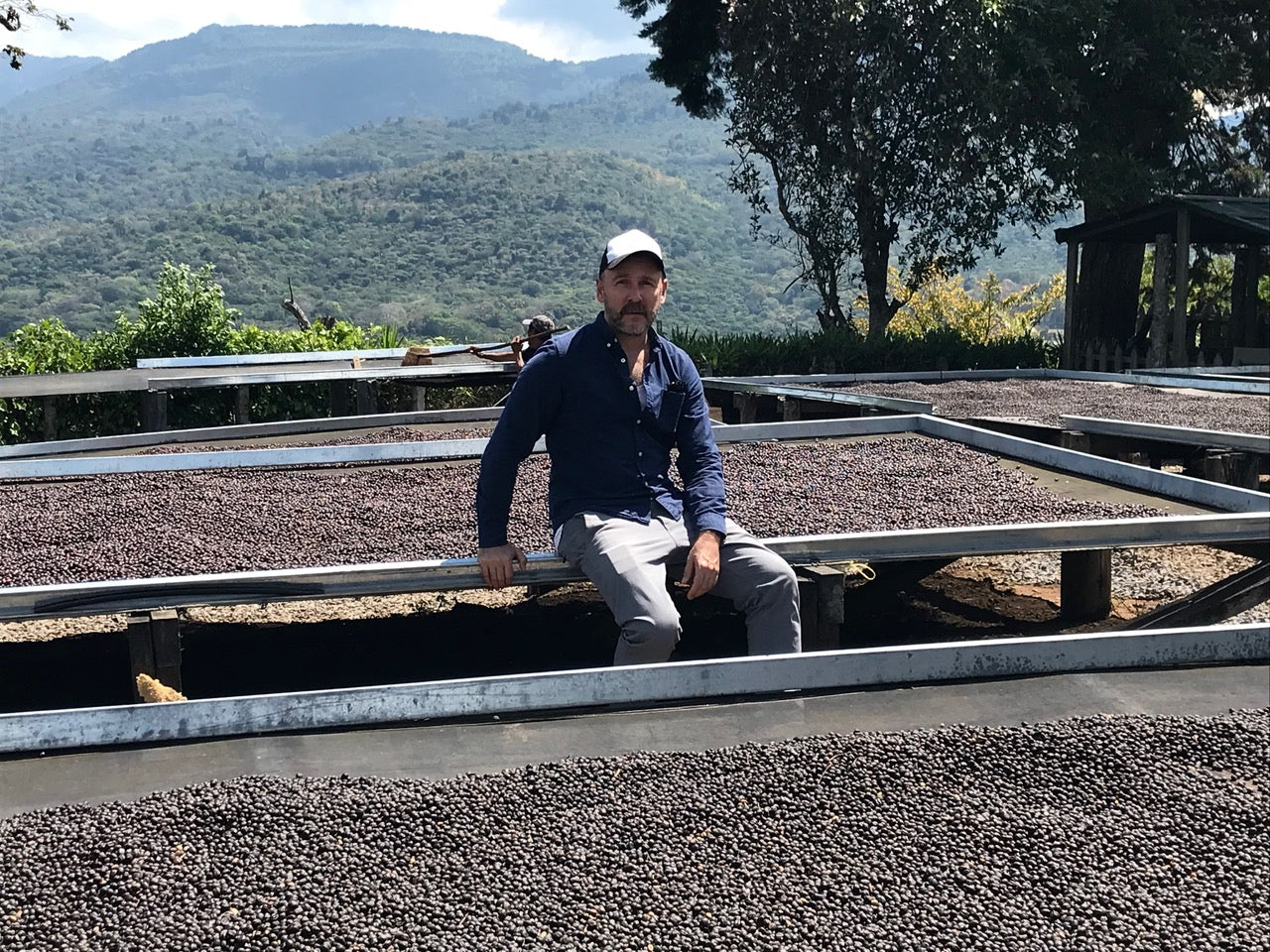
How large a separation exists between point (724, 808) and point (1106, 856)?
2.32 feet

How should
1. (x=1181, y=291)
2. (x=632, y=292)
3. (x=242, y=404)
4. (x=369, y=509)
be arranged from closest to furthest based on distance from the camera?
(x=632, y=292) < (x=369, y=509) < (x=242, y=404) < (x=1181, y=291)

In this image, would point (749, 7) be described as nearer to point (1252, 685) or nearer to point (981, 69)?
point (981, 69)

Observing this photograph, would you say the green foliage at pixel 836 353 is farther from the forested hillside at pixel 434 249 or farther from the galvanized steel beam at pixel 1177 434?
the forested hillside at pixel 434 249

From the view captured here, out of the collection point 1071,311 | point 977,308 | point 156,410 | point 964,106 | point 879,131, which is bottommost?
point 156,410

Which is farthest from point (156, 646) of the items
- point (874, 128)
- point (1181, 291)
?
point (874, 128)

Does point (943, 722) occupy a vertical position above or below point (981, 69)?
Result: below

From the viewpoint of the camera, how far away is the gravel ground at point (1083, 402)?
307 inches

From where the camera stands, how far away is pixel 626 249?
349 centimetres

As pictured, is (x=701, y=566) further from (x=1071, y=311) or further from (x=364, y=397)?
(x=1071, y=311)

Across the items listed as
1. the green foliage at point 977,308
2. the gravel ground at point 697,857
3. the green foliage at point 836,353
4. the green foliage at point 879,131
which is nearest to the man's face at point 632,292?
the gravel ground at point 697,857

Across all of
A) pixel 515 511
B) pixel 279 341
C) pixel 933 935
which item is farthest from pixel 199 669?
pixel 279 341

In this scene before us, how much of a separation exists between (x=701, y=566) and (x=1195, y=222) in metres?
15.0

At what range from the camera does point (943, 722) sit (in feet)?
9.78

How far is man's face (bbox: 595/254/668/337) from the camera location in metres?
3.54
